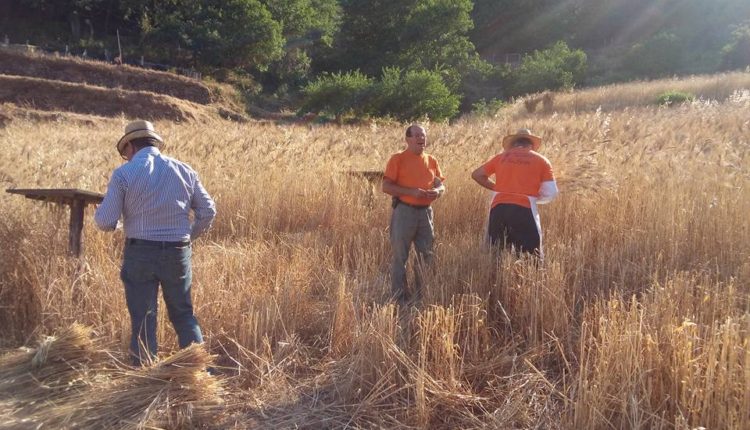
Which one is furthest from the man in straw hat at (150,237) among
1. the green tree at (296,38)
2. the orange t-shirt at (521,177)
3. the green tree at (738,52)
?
the green tree at (738,52)

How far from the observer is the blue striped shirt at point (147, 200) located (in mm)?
3902

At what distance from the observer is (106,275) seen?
507cm

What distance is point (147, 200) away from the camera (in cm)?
394

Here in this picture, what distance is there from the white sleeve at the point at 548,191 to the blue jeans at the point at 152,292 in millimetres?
2844

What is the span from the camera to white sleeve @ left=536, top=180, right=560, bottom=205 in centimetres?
506

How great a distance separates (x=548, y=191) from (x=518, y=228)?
0.39 meters

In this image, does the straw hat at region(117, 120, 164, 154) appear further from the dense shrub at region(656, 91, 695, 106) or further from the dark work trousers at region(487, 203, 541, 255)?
the dense shrub at region(656, 91, 695, 106)

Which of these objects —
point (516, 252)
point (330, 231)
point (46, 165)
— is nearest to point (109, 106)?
point (46, 165)

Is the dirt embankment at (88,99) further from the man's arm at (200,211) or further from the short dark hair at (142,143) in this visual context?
the man's arm at (200,211)

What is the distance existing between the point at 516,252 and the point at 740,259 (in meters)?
1.68

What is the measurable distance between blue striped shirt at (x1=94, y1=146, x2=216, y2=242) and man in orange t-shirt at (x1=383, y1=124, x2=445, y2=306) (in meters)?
1.85

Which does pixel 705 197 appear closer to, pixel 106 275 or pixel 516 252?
pixel 516 252

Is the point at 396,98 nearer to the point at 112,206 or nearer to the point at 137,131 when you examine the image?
the point at 137,131

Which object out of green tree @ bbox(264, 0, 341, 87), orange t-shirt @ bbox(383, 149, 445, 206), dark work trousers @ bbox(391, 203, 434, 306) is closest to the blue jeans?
dark work trousers @ bbox(391, 203, 434, 306)
